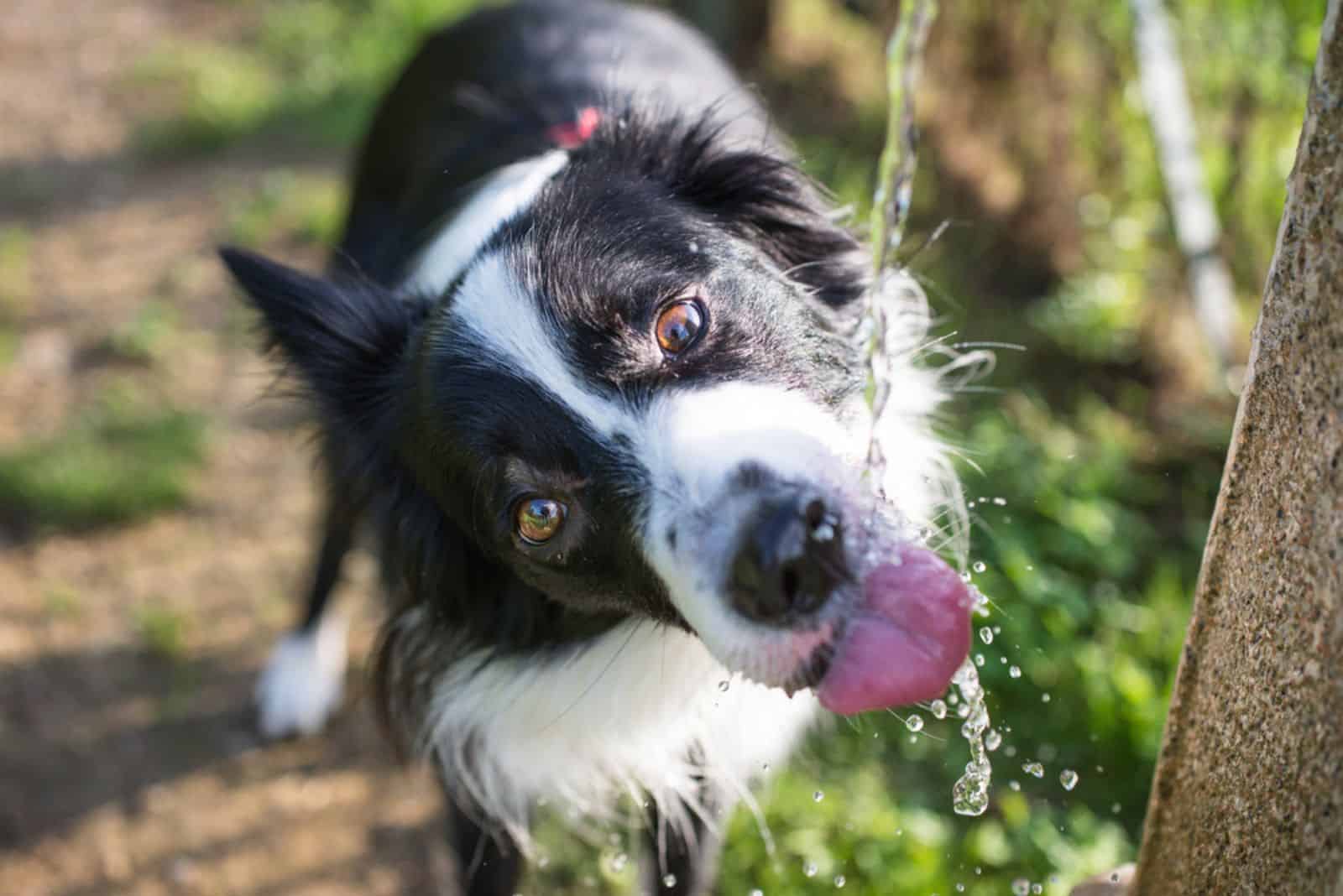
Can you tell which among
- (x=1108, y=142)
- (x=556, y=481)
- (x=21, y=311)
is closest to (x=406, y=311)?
(x=556, y=481)

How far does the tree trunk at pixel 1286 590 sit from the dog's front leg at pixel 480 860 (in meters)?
1.73

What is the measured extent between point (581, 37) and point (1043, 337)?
2111 mm

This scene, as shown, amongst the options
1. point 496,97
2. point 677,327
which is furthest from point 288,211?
point 677,327

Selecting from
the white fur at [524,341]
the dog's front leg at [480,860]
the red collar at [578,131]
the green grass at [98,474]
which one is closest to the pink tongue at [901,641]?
the white fur at [524,341]

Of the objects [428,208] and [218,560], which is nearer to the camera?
[428,208]

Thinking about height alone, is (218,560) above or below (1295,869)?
below

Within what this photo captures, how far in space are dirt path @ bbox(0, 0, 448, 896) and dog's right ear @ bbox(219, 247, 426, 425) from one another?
14 cm

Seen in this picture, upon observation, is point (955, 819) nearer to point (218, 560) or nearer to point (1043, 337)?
point (1043, 337)

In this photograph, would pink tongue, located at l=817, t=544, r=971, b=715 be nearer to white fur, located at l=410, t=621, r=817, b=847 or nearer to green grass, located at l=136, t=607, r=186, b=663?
white fur, located at l=410, t=621, r=817, b=847

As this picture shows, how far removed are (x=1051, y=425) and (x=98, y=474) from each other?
11.3ft

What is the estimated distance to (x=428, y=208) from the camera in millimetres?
3334

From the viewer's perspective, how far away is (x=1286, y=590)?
4.82 feet

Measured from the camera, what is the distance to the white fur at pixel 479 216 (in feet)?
8.82

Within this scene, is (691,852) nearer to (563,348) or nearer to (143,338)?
(563,348)
